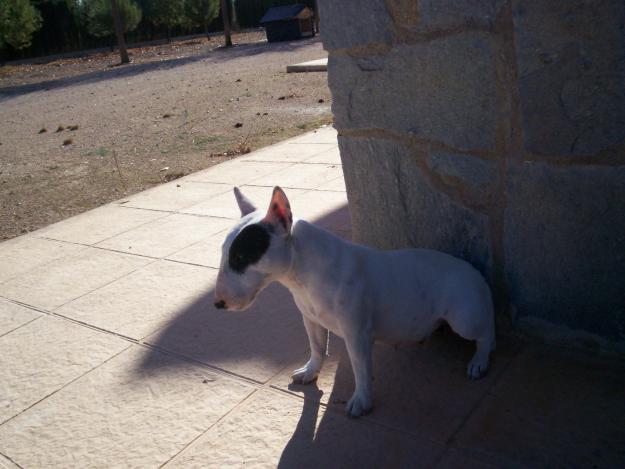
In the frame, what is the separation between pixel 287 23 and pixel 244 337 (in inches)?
1035

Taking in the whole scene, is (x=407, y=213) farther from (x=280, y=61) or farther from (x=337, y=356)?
(x=280, y=61)

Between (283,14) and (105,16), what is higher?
(105,16)

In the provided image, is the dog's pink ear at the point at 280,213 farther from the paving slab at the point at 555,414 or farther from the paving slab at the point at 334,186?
the paving slab at the point at 334,186

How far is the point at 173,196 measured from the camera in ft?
19.5

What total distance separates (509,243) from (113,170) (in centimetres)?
653

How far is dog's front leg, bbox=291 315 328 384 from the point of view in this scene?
8.62 feet

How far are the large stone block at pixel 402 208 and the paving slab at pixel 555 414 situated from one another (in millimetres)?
523

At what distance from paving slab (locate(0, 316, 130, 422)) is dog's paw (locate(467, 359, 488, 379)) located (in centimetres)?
182

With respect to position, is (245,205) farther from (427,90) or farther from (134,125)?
(134,125)

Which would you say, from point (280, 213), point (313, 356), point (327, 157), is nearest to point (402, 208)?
point (313, 356)

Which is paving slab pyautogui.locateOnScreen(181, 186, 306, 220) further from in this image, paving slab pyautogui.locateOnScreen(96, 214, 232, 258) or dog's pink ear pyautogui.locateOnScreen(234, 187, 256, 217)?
dog's pink ear pyautogui.locateOnScreen(234, 187, 256, 217)

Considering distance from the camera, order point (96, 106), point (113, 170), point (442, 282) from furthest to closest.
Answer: point (96, 106) < point (113, 170) < point (442, 282)

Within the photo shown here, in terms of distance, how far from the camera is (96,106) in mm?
14531

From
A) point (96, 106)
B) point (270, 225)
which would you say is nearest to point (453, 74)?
point (270, 225)
